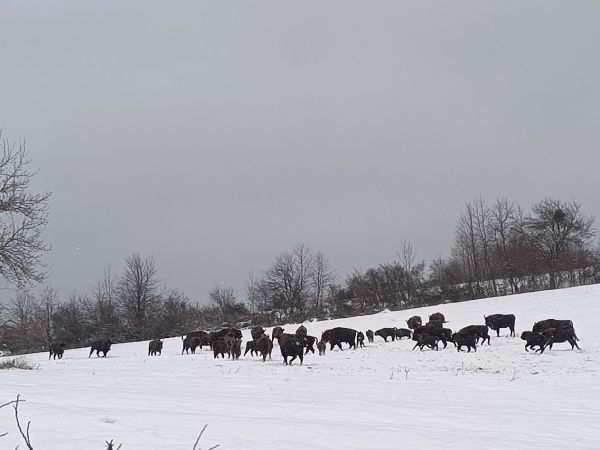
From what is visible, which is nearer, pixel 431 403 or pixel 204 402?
pixel 204 402

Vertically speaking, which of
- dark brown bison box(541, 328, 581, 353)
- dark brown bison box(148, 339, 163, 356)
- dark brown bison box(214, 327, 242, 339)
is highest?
dark brown bison box(214, 327, 242, 339)

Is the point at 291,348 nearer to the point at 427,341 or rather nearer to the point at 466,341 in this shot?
the point at 427,341

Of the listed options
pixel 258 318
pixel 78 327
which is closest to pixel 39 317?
pixel 78 327

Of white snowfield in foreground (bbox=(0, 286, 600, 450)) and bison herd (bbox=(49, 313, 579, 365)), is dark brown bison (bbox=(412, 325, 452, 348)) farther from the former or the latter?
white snowfield in foreground (bbox=(0, 286, 600, 450))

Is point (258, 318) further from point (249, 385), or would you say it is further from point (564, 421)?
point (564, 421)

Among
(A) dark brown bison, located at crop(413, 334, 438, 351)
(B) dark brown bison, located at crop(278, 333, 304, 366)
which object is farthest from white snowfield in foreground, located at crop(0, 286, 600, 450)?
(A) dark brown bison, located at crop(413, 334, 438, 351)

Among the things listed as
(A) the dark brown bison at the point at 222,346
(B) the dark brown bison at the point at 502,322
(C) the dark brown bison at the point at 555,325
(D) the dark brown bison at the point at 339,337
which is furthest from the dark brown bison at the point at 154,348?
(C) the dark brown bison at the point at 555,325

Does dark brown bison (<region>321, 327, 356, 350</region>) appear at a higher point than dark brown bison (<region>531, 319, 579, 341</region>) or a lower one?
lower

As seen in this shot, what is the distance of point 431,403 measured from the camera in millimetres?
8758

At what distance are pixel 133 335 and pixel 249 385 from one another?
1971 inches

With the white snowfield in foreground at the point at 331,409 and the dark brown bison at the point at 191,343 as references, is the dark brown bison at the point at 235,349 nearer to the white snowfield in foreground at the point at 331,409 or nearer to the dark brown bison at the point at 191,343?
the white snowfield in foreground at the point at 331,409

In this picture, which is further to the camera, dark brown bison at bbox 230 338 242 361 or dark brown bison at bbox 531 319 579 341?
dark brown bison at bbox 230 338 242 361

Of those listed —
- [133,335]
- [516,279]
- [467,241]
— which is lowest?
[133,335]

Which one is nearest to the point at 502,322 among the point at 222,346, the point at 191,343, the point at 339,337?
the point at 339,337
